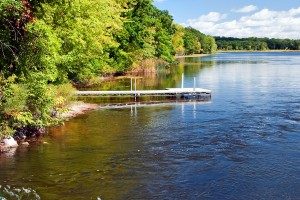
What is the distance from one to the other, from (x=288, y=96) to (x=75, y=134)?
→ 21.9m

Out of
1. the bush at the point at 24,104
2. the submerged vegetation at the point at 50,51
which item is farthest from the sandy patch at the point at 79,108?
the bush at the point at 24,104

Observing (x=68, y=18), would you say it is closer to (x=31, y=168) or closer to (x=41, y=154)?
(x=41, y=154)

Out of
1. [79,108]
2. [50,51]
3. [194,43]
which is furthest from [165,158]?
[194,43]

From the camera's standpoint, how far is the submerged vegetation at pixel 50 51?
464 inches

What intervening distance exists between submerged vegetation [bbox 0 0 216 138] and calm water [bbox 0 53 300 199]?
5.54 feet

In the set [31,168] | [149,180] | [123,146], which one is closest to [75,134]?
[123,146]

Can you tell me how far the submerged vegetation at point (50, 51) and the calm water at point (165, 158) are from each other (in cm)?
169

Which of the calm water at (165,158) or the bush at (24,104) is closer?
the calm water at (165,158)

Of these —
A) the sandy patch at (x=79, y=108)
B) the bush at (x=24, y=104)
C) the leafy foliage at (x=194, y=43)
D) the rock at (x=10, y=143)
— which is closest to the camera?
the bush at (x=24, y=104)

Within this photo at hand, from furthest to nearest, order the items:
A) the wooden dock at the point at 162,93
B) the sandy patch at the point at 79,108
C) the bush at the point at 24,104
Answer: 1. the wooden dock at the point at 162,93
2. the sandy patch at the point at 79,108
3. the bush at the point at 24,104

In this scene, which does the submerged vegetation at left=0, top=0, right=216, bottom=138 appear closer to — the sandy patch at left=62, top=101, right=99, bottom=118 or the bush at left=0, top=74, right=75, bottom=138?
the bush at left=0, top=74, right=75, bottom=138

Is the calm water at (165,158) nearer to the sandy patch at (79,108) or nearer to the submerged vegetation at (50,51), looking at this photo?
the sandy patch at (79,108)

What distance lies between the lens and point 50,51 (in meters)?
17.7

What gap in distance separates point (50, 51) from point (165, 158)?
7088 millimetres
